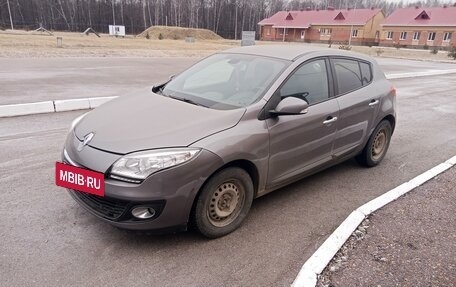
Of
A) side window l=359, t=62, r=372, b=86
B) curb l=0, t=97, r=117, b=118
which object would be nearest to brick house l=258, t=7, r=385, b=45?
curb l=0, t=97, r=117, b=118

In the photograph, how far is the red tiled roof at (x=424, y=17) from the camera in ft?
180

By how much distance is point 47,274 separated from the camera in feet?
8.46

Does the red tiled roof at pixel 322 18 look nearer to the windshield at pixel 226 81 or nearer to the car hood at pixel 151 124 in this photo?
the windshield at pixel 226 81

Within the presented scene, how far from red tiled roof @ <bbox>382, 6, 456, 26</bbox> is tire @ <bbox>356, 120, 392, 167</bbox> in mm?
59735

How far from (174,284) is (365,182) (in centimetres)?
292

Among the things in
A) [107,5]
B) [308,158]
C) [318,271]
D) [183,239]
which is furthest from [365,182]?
[107,5]

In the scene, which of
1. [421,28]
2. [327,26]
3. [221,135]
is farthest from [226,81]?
[327,26]

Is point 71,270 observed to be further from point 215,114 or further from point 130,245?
point 215,114

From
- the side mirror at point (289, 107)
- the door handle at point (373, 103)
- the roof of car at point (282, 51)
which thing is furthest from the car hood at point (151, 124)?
the door handle at point (373, 103)

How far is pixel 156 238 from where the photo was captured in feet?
10.1

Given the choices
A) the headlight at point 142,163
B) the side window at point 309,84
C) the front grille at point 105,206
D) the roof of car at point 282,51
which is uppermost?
the roof of car at point 282,51

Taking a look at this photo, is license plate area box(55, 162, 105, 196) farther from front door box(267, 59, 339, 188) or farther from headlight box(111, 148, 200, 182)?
front door box(267, 59, 339, 188)

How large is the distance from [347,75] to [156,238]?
2942 mm

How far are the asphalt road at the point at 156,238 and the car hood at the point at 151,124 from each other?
837 mm
